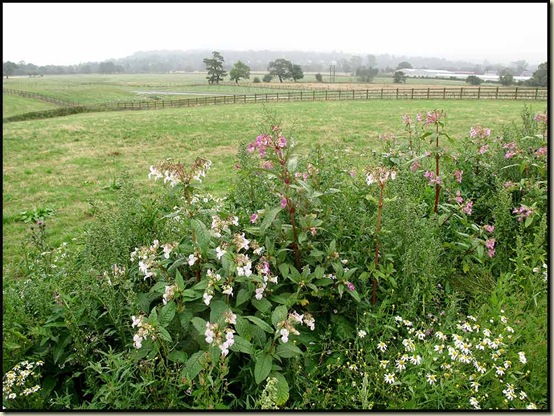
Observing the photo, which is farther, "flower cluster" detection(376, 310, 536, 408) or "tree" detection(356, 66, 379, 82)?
"tree" detection(356, 66, 379, 82)

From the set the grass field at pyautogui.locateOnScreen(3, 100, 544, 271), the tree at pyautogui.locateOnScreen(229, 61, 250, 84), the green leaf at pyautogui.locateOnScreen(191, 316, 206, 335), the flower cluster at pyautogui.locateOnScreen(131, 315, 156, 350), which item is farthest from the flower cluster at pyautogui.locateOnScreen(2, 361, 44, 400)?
the tree at pyautogui.locateOnScreen(229, 61, 250, 84)

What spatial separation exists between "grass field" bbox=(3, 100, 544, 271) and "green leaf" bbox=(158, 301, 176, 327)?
7.64 feet

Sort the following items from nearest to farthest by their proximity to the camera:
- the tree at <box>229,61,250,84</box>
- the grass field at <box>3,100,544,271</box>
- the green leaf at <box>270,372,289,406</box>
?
1. the green leaf at <box>270,372,289,406</box>
2. the grass field at <box>3,100,544,271</box>
3. the tree at <box>229,61,250,84</box>

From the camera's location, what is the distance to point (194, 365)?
7.53 ft

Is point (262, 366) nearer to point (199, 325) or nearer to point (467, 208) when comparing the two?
point (199, 325)

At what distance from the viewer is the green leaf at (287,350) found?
7.84ft

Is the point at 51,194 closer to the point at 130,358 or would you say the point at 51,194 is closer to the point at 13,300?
the point at 13,300

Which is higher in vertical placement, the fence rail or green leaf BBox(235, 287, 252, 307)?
the fence rail

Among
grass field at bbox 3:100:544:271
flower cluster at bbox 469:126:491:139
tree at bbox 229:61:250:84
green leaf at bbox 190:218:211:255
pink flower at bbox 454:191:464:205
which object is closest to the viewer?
green leaf at bbox 190:218:211:255

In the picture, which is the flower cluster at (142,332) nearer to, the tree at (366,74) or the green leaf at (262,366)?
the green leaf at (262,366)

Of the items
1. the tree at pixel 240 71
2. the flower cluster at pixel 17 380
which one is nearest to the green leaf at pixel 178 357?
the flower cluster at pixel 17 380

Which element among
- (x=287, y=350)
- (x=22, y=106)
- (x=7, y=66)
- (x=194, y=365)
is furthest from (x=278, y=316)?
(x=22, y=106)

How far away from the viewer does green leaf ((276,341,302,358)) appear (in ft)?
7.84

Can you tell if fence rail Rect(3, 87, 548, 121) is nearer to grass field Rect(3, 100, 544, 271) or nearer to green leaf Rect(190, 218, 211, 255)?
grass field Rect(3, 100, 544, 271)
